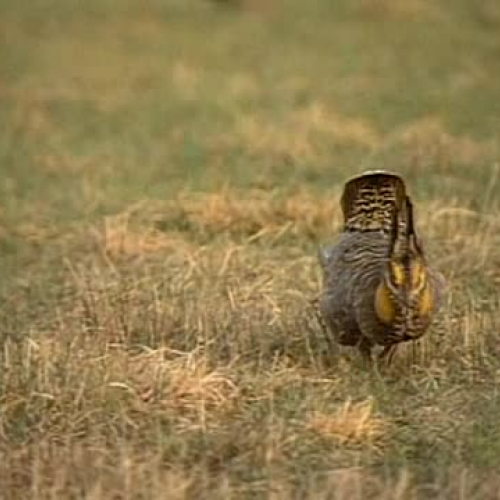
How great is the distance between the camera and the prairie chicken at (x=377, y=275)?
5.96 m

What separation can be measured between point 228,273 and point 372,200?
1.39m

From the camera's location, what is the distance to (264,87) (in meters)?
14.6

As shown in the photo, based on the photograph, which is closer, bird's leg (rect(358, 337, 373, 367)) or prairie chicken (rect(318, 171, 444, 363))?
prairie chicken (rect(318, 171, 444, 363))

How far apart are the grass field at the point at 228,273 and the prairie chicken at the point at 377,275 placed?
213 mm

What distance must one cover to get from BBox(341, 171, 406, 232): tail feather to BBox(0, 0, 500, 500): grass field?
48 centimetres

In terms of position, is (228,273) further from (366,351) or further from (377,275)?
(377,275)

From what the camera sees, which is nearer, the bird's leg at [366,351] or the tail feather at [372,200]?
the bird's leg at [366,351]

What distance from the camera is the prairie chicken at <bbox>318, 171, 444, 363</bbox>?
5.96 m

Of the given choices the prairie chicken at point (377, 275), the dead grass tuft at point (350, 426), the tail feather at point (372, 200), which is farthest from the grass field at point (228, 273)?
the tail feather at point (372, 200)

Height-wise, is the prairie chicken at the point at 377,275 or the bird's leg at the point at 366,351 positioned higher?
the prairie chicken at the point at 377,275

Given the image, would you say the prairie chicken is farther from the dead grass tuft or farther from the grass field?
the dead grass tuft

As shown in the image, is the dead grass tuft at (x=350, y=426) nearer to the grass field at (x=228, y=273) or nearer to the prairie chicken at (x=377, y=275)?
the grass field at (x=228, y=273)

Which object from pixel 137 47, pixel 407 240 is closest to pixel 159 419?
pixel 407 240

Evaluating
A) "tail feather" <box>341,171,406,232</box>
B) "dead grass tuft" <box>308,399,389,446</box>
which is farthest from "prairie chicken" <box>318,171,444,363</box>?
"dead grass tuft" <box>308,399,389,446</box>
